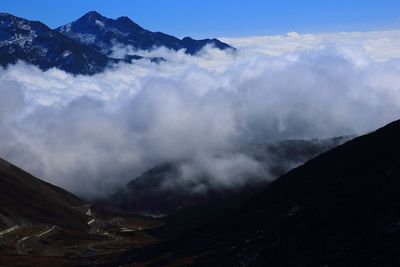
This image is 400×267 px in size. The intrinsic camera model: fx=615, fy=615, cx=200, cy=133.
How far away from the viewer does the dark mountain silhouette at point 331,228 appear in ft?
320

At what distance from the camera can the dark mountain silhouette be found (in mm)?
97688

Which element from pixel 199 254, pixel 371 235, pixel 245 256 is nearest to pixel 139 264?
pixel 199 254

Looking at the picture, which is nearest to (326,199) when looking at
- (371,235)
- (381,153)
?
(381,153)

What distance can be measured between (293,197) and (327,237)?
82.1 metres

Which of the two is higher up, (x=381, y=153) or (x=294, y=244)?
(x=381, y=153)

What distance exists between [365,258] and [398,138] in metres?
91.6

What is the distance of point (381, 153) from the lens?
17138 cm

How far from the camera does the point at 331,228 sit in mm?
116562

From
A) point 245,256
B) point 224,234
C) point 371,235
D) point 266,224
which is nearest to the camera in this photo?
point 371,235

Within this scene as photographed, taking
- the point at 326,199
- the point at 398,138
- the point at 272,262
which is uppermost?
the point at 398,138

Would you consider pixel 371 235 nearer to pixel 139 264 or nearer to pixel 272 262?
pixel 272 262

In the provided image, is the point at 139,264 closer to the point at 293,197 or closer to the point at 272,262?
the point at 293,197

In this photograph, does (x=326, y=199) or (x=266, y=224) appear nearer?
(x=326, y=199)

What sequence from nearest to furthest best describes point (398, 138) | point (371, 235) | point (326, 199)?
point (371, 235)
point (326, 199)
point (398, 138)
